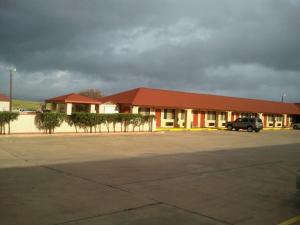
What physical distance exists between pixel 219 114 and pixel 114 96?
14847mm

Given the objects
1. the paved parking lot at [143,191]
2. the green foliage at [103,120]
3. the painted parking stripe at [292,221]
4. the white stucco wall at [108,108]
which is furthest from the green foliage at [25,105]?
the painted parking stripe at [292,221]

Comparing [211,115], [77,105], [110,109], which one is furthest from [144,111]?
[211,115]

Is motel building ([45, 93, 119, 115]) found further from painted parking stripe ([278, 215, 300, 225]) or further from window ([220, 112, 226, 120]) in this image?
painted parking stripe ([278, 215, 300, 225])

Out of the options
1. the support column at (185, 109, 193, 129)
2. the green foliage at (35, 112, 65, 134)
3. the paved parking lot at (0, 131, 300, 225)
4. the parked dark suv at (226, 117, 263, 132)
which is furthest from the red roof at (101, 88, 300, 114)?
the paved parking lot at (0, 131, 300, 225)

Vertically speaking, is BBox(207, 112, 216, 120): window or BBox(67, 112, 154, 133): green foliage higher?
BBox(207, 112, 216, 120): window

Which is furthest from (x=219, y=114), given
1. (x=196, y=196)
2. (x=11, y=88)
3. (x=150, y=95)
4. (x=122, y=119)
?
(x=196, y=196)

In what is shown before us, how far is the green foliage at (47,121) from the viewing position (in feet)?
90.6

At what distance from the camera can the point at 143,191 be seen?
8.99 m

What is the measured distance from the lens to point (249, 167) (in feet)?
45.0

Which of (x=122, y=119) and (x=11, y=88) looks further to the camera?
(x=11, y=88)

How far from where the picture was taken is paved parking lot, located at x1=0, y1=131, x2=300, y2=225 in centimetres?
683

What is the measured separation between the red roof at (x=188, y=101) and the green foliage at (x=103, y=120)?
4734 mm

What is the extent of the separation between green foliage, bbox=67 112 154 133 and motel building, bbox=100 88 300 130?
4.70m

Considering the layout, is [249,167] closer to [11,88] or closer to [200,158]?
[200,158]
